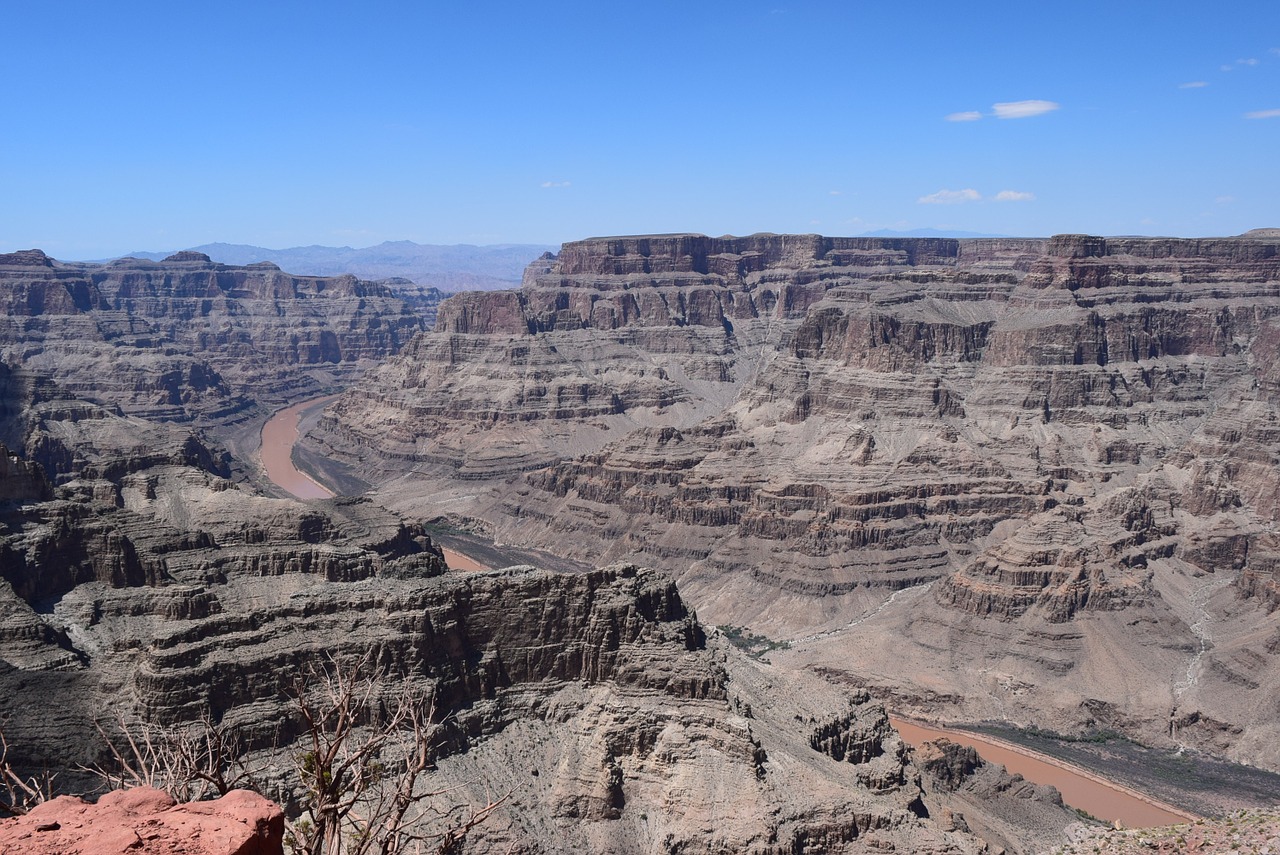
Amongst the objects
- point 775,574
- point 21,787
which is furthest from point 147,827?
point 775,574

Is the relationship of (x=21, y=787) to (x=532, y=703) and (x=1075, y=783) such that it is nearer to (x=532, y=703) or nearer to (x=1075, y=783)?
(x=532, y=703)

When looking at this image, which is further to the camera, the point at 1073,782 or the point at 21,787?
the point at 1073,782

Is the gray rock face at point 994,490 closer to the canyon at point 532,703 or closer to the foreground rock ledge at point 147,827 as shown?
the canyon at point 532,703

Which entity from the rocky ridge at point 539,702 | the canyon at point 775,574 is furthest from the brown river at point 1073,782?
the rocky ridge at point 539,702

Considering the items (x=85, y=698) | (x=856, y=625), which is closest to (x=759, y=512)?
(x=856, y=625)

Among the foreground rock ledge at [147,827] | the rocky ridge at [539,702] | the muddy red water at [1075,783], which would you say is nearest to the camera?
the foreground rock ledge at [147,827]
